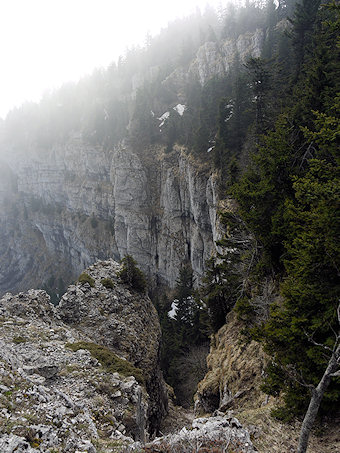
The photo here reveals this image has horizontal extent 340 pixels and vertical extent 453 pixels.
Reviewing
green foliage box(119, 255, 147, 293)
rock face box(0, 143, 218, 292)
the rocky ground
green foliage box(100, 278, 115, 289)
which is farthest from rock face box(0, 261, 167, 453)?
rock face box(0, 143, 218, 292)

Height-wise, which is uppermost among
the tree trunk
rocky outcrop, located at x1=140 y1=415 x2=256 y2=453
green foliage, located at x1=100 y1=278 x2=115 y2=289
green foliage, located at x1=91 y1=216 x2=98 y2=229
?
green foliage, located at x1=91 y1=216 x2=98 y2=229

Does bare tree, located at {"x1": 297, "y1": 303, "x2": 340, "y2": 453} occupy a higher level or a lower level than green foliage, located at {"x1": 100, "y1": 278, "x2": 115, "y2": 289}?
lower

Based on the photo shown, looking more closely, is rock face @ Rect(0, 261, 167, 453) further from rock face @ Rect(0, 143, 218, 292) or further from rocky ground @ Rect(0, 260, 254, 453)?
rock face @ Rect(0, 143, 218, 292)

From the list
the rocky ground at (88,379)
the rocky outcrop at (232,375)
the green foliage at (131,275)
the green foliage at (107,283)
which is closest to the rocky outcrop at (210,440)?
the rocky ground at (88,379)

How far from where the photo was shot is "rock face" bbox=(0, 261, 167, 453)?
6137 millimetres

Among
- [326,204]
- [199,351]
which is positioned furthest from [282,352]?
[199,351]

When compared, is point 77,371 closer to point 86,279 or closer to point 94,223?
point 86,279

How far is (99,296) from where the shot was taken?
20.3 m

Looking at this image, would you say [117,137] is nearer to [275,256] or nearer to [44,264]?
[44,264]

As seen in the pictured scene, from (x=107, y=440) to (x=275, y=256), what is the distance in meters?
10.6

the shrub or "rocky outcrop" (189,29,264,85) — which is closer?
"rocky outcrop" (189,29,264,85)

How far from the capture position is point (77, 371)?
11.2m

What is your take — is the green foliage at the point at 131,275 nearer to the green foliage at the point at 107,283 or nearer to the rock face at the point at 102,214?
the green foliage at the point at 107,283

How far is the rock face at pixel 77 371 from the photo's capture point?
6137 mm
